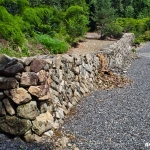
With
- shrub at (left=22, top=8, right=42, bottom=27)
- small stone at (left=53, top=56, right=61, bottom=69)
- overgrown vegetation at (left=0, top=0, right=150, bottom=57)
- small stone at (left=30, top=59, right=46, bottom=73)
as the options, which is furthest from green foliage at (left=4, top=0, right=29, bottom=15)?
small stone at (left=30, top=59, right=46, bottom=73)

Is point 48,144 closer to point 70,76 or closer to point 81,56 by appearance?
point 70,76

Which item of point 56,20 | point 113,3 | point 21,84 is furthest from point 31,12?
point 113,3

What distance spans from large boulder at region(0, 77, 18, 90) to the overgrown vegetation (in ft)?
14.5

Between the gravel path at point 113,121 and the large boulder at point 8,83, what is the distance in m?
1.19

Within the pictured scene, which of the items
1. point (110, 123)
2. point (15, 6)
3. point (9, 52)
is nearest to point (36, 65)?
point (110, 123)

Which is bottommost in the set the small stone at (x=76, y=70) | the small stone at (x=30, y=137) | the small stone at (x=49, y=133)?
the small stone at (x=49, y=133)

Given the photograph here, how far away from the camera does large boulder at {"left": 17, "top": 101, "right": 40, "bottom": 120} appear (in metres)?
4.69

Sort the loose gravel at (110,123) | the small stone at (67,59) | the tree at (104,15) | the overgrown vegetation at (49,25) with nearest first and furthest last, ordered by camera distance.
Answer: the loose gravel at (110,123) → the small stone at (67,59) → the overgrown vegetation at (49,25) → the tree at (104,15)

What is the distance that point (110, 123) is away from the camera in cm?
544

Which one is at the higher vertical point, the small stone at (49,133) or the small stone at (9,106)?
the small stone at (9,106)

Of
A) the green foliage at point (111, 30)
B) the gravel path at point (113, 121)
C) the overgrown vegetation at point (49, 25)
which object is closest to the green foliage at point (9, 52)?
the overgrown vegetation at point (49, 25)

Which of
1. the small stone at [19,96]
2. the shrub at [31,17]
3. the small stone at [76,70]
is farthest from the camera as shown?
the shrub at [31,17]

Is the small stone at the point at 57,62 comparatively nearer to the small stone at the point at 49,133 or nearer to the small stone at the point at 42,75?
the small stone at the point at 42,75

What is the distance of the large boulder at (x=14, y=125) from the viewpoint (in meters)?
4.66
